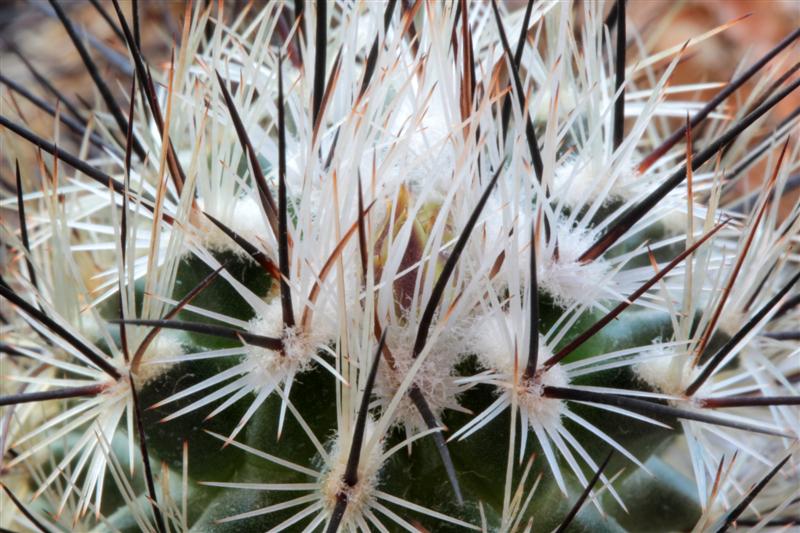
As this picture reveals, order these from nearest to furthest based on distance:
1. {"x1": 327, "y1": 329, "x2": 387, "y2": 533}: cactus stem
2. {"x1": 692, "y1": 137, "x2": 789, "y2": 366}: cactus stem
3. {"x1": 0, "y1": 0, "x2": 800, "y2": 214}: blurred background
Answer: {"x1": 327, "y1": 329, "x2": 387, "y2": 533}: cactus stem → {"x1": 692, "y1": 137, "x2": 789, "y2": 366}: cactus stem → {"x1": 0, "y1": 0, "x2": 800, "y2": 214}: blurred background

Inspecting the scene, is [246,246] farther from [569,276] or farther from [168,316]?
[569,276]

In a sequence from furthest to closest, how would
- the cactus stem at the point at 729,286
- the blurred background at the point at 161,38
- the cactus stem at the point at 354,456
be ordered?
1. the blurred background at the point at 161,38
2. the cactus stem at the point at 729,286
3. the cactus stem at the point at 354,456

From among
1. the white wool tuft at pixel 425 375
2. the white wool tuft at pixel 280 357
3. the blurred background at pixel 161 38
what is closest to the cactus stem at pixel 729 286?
the white wool tuft at pixel 425 375

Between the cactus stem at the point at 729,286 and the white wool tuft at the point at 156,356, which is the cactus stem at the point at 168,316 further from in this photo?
the cactus stem at the point at 729,286

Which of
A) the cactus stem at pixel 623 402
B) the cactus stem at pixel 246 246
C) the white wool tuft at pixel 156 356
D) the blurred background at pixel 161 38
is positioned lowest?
the white wool tuft at pixel 156 356

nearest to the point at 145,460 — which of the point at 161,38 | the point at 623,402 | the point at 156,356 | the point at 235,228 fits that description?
the point at 156,356

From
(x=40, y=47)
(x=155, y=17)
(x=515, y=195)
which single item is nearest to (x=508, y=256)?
(x=515, y=195)

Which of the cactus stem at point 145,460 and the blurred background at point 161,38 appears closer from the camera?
the cactus stem at point 145,460

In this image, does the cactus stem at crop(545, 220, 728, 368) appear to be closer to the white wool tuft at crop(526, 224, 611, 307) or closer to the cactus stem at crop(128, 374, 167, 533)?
the white wool tuft at crop(526, 224, 611, 307)

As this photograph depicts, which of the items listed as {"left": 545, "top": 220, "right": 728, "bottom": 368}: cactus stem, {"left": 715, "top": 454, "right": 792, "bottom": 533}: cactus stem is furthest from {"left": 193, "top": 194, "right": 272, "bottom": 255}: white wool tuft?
{"left": 715, "top": 454, "right": 792, "bottom": 533}: cactus stem

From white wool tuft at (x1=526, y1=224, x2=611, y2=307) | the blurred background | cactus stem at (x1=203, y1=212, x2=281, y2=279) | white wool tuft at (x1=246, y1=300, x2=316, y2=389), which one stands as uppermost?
the blurred background

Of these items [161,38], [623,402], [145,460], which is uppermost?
[161,38]
